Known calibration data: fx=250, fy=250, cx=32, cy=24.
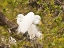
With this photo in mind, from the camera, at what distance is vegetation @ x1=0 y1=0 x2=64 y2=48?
475cm

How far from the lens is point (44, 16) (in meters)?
5.61

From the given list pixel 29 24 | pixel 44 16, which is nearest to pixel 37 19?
pixel 29 24

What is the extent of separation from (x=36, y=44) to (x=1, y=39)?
65 cm

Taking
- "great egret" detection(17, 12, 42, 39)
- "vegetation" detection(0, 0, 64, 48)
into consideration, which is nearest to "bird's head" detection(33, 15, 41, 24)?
"great egret" detection(17, 12, 42, 39)

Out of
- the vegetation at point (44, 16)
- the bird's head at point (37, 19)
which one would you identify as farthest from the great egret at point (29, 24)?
the vegetation at point (44, 16)

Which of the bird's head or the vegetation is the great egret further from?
the vegetation

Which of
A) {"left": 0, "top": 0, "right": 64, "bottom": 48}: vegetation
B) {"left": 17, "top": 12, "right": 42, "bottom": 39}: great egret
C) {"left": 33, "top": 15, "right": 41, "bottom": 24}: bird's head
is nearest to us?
{"left": 0, "top": 0, "right": 64, "bottom": 48}: vegetation

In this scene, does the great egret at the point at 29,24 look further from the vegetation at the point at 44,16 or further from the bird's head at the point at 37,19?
the vegetation at the point at 44,16

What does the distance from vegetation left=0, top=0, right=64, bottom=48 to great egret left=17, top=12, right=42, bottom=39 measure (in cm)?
14

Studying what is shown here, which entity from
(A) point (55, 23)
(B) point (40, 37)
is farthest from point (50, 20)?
(B) point (40, 37)

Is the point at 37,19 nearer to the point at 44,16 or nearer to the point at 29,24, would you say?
the point at 29,24

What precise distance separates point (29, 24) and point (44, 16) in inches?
30.2

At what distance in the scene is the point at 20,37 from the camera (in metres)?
4.84

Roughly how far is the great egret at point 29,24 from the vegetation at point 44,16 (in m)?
0.14
